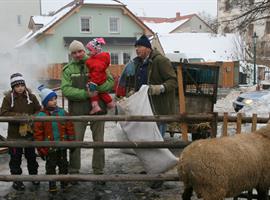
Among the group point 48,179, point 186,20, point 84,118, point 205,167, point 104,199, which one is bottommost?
point 104,199

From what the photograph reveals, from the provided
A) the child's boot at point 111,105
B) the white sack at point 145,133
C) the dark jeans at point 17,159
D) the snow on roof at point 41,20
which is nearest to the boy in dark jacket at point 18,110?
the dark jeans at point 17,159

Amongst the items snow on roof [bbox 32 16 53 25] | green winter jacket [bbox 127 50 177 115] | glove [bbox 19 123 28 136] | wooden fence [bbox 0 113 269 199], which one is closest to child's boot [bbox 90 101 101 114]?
wooden fence [bbox 0 113 269 199]

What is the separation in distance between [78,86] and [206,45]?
127ft

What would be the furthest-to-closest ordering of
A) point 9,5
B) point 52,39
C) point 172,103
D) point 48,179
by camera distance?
point 9,5 < point 52,39 < point 172,103 < point 48,179

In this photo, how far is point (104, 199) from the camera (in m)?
5.29

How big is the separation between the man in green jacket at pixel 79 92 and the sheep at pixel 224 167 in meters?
1.73

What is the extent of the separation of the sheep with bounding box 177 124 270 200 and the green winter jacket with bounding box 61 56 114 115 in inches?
70.8

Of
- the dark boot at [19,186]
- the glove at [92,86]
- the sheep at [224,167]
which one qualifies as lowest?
the dark boot at [19,186]

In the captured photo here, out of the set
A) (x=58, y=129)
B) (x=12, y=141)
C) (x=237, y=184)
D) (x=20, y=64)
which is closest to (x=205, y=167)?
(x=237, y=184)

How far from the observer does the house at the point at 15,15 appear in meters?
52.7

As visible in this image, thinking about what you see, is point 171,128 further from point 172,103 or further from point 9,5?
point 9,5

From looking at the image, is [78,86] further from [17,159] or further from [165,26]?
[165,26]

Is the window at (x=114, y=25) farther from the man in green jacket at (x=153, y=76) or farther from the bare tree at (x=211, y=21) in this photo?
the man in green jacket at (x=153, y=76)

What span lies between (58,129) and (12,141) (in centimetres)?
57
